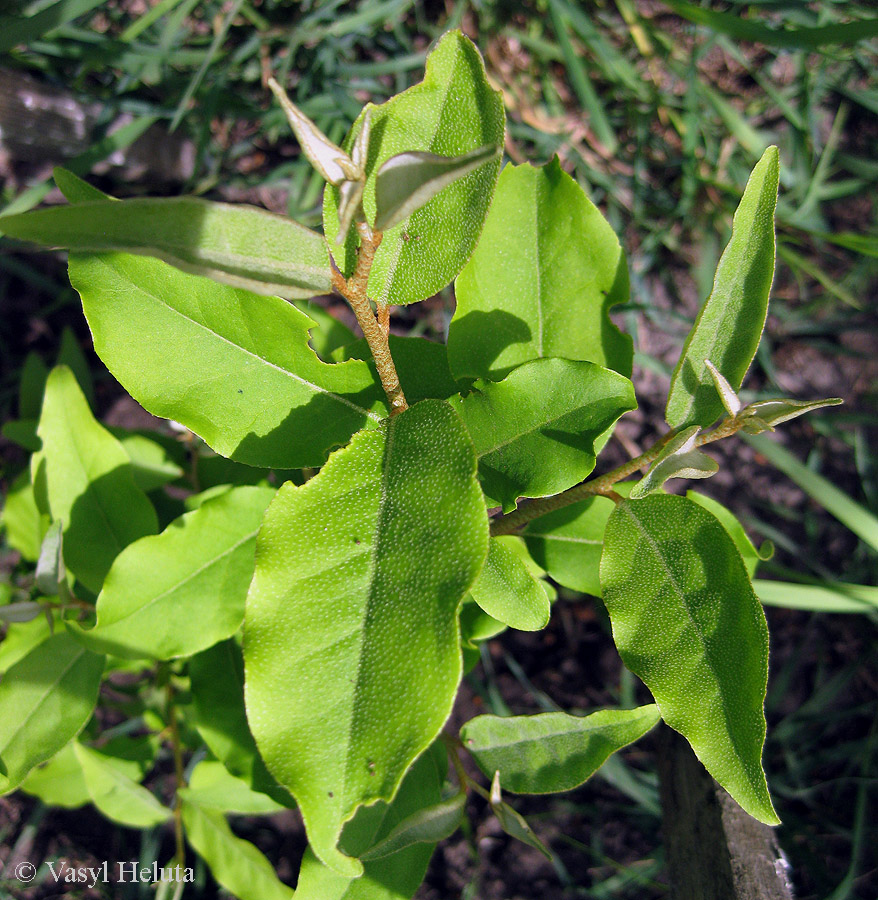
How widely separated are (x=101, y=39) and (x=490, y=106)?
1.55 metres

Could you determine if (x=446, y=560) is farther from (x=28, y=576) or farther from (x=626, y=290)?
(x=28, y=576)

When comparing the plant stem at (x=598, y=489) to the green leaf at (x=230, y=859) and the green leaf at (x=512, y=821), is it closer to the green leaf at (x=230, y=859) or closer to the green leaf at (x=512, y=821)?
the green leaf at (x=512, y=821)

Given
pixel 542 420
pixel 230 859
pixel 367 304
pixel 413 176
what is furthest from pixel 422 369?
pixel 230 859

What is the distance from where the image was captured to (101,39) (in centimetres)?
177

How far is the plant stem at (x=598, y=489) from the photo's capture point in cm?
77

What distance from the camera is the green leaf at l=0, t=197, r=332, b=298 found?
513 mm

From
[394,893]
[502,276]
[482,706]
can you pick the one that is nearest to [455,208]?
[502,276]

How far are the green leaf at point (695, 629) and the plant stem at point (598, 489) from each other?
0.13ft

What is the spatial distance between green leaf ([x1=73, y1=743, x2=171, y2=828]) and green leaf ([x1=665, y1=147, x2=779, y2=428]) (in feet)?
4.27

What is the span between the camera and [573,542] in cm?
111

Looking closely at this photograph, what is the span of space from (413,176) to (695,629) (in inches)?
23.1

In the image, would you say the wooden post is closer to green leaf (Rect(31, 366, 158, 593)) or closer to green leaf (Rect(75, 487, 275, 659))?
green leaf (Rect(75, 487, 275, 659))

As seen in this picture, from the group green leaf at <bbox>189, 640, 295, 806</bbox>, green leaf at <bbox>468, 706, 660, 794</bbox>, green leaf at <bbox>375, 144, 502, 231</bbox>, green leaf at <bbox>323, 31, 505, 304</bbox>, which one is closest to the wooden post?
green leaf at <bbox>468, 706, 660, 794</bbox>

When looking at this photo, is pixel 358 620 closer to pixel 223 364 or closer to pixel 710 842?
pixel 223 364
